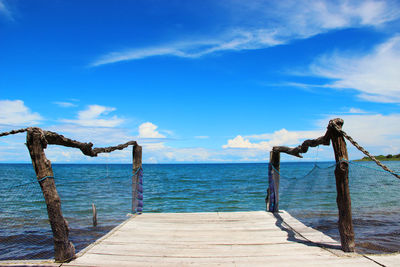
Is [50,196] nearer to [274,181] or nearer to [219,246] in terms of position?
[219,246]

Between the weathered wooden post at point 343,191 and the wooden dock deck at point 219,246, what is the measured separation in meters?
0.24

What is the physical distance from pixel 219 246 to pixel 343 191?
90.1 inches

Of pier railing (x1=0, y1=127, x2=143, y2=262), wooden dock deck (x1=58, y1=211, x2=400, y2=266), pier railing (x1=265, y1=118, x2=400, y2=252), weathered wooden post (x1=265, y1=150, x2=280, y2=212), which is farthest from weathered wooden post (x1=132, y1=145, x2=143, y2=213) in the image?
pier railing (x1=265, y1=118, x2=400, y2=252)

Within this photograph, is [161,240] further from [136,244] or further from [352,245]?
[352,245]

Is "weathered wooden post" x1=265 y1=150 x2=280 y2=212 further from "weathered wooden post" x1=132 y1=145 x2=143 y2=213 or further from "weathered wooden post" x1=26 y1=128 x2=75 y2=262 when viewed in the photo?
"weathered wooden post" x1=26 y1=128 x2=75 y2=262

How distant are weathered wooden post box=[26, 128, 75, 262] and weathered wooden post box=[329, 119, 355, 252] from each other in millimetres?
4267

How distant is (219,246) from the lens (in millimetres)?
5160

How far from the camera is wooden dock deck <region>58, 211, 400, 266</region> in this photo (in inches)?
171

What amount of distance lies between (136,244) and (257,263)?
2253 millimetres

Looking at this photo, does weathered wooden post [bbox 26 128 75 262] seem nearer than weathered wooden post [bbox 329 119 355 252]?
Yes

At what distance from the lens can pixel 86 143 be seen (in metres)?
5.53

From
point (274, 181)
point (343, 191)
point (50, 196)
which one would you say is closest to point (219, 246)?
point (343, 191)

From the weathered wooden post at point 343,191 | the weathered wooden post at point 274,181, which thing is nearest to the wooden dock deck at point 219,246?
the weathered wooden post at point 343,191

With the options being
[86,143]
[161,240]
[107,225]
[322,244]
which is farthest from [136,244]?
[107,225]
